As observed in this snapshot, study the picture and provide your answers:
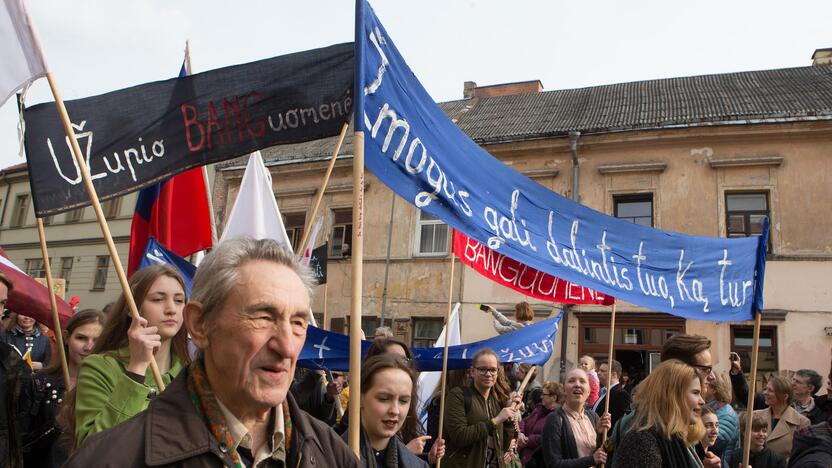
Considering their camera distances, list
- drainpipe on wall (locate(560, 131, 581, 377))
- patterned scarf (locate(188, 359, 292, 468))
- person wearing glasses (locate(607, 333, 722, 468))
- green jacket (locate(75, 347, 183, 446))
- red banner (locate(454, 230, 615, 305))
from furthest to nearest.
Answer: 1. drainpipe on wall (locate(560, 131, 581, 377))
2. red banner (locate(454, 230, 615, 305))
3. person wearing glasses (locate(607, 333, 722, 468))
4. green jacket (locate(75, 347, 183, 446))
5. patterned scarf (locate(188, 359, 292, 468))

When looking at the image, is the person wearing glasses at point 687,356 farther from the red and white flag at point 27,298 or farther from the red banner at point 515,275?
the red and white flag at point 27,298

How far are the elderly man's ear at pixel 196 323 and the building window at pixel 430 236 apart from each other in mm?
17371

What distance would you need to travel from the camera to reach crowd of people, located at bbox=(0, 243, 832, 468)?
1.60 m

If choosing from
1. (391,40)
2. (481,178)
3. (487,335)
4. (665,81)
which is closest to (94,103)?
(391,40)

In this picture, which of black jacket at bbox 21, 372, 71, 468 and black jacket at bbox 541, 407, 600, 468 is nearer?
black jacket at bbox 21, 372, 71, 468

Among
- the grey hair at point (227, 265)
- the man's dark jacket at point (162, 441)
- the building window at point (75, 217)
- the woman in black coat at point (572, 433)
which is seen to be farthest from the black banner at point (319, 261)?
the building window at point (75, 217)

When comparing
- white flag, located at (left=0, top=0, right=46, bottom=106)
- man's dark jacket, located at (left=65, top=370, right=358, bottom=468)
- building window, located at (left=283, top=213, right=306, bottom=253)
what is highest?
building window, located at (left=283, top=213, right=306, bottom=253)

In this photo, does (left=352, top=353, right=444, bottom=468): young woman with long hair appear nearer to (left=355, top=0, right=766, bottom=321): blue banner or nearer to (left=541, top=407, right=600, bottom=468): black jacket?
(left=355, top=0, right=766, bottom=321): blue banner

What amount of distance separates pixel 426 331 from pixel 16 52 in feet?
53.6

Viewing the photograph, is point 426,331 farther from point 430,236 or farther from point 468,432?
point 468,432

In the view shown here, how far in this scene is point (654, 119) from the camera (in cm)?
A: 1762

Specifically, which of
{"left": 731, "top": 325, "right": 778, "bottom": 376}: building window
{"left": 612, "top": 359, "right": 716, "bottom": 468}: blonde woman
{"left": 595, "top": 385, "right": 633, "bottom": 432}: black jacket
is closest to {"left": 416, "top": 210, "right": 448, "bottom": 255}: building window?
{"left": 731, "top": 325, "right": 778, "bottom": 376}: building window

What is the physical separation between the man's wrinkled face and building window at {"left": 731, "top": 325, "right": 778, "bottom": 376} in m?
15.7

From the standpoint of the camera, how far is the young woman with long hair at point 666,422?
3.14 metres
